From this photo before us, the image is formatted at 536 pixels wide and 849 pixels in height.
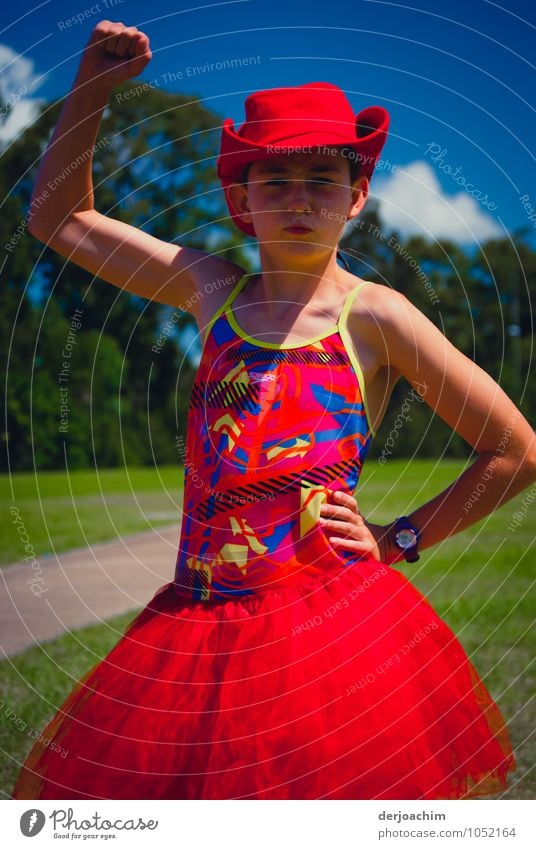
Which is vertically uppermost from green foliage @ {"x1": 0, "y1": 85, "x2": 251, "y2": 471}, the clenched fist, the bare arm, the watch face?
green foliage @ {"x1": 0, "y1": 85, "x2": 251, "y2": 471}

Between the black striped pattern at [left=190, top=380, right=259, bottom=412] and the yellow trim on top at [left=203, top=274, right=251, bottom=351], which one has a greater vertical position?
the yellow trim on top at [left=203, top=274, right=251, bottom=351]

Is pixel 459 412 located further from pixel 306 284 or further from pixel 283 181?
pixel 283 181

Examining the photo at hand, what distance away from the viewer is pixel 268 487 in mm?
2430

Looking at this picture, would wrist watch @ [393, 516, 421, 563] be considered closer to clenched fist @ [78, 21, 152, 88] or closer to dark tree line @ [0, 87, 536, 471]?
clenched fist @ [78, 21, 152, 88]

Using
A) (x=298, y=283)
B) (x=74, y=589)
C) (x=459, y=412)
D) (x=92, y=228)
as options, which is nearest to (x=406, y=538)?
(x=459, y=412)

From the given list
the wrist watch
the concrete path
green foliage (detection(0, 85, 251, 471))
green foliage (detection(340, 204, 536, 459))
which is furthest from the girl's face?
green foliage (detection(340, 204, 536, 459))

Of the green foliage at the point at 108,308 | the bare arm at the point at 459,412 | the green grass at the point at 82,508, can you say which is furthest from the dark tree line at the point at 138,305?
the bare arm at the point at 459,412

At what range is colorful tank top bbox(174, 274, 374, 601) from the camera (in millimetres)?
2410

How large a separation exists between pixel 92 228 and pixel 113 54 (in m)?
0.44

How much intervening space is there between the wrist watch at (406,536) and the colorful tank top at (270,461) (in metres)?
0.22

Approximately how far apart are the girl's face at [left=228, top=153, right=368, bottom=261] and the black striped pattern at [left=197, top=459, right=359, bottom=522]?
523 mm

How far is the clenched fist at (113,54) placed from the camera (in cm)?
246
